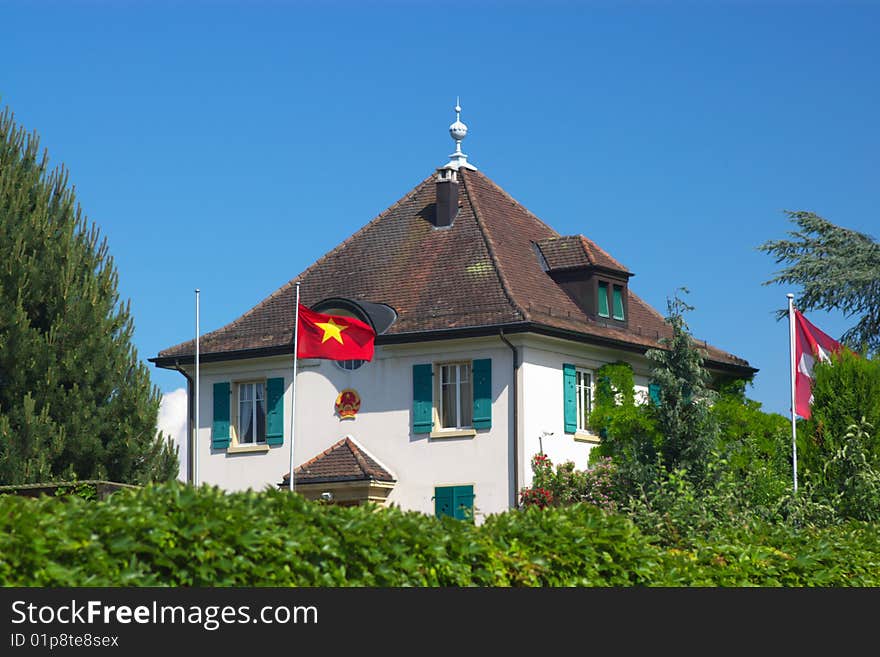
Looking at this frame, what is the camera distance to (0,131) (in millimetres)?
31234

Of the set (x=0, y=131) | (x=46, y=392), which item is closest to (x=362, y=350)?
(x=46, y=392)

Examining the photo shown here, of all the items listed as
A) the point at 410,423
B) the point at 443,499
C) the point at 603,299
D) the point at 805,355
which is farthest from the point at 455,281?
the point at 805,355

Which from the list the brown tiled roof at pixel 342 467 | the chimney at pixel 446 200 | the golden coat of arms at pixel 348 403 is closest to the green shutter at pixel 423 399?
the brown tiled roof at pixel 342 467

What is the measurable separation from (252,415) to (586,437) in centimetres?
733

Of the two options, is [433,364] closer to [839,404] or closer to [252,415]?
[252,415]

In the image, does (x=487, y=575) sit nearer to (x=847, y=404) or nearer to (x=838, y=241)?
(x=847, y=404)

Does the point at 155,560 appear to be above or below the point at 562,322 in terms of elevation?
below

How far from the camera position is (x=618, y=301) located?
115 ft

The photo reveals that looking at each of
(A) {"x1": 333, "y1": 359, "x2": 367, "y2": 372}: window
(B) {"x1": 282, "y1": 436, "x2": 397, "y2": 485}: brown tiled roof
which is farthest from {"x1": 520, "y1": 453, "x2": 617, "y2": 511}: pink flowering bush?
(A) {"x1": 333, "y1": 359, "x2": 367, "y2": 372}: window

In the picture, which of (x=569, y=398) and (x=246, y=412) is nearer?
(x=569, y=398)

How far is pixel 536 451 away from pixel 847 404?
610 centimetres

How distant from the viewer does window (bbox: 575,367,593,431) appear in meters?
32.7

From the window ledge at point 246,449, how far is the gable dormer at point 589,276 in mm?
7416

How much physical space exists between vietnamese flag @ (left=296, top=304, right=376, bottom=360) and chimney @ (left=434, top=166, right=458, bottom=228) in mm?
4765
